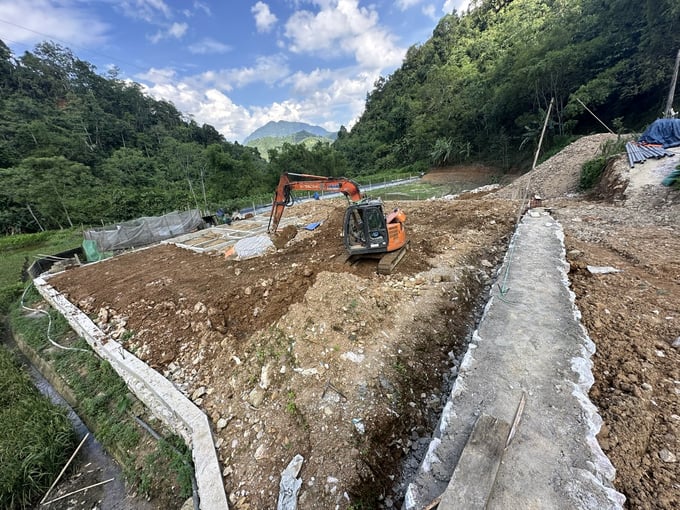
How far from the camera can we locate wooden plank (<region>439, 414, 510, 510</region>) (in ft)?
5.39

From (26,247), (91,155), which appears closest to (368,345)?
(26,247)

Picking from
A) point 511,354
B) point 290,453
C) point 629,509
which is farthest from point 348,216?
point 629,509

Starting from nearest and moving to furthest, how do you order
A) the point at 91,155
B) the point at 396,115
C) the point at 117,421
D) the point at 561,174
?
1. the point at 117,421
2. the point at 561,174
3. the point at 91,155
4. the point at 396,115

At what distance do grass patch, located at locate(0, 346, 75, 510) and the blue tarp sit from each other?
1702cm

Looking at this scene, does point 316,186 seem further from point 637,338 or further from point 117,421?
point 637,338

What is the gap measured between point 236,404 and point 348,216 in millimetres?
3886

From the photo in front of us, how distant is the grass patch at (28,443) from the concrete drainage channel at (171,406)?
904mm

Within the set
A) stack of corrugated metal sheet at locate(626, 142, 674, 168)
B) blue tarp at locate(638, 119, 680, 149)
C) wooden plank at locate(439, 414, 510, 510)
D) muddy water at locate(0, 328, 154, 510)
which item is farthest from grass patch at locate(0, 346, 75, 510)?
blue tarp at locate(638, 119, 680, 149)

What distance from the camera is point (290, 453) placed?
8.47ft

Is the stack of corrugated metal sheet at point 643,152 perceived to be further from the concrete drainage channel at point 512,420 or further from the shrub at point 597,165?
the concrete drainage channel at point 512,420

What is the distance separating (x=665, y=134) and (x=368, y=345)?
1339 cm

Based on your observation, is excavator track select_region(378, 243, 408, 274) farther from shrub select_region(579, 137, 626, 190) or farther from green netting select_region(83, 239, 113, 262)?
green netting select_region(83, 239, 113, 262)

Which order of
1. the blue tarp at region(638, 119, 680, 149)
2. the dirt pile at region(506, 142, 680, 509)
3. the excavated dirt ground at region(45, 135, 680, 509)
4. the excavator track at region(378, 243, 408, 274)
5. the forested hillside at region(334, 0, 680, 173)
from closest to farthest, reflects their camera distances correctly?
the dirt pile at region(506, 142, 680, 509), the excavated dirt ground at region(45, 135, 680, 509), the excavator track at region(378, 243, 408, 274), the blue tarp at region(638, 119, 680, 149), the forested hillside at region(334, 0, 680, 173)

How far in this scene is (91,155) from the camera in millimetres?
29969
